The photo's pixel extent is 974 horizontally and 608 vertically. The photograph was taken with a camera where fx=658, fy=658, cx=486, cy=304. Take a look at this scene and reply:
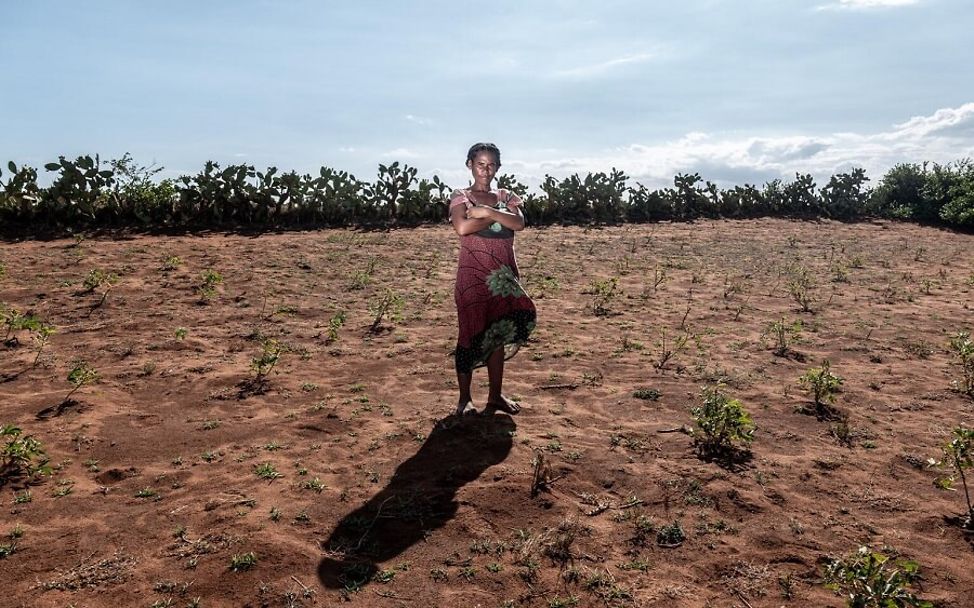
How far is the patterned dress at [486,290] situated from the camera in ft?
16.3

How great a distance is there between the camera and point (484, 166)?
4840 millimetres

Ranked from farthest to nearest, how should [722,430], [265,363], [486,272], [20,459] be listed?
1. [265,363]
2. [486,272]
3. [722,430]
4. [20,459]

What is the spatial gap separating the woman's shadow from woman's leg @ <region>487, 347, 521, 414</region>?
123 millimetres

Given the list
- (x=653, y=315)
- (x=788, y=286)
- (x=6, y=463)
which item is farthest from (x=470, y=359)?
(x=788, y=286)

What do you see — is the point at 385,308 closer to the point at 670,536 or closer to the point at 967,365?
the point at 670,536

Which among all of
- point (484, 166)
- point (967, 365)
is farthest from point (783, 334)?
point (484, 166)

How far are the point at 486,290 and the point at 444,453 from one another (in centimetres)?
124

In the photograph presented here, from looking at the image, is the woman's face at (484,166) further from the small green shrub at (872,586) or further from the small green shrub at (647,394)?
the small green shrub at (872,586)

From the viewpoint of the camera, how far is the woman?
4840mm

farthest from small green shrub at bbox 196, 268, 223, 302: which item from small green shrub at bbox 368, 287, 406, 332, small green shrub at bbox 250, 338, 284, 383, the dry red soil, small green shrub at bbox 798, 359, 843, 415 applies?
small green shrub at bbox 798, 359, 843, 415

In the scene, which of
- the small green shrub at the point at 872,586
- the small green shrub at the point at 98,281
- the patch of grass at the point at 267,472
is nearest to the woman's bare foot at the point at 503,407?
the patch of grass at the point at 267,472

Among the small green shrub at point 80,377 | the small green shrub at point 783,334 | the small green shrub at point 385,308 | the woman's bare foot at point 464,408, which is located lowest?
the woman's bare foot at point 464,408

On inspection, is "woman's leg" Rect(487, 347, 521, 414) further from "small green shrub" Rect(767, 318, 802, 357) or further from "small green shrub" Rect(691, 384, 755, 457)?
"small green shrub" Rect(767, 318, 802, 357)

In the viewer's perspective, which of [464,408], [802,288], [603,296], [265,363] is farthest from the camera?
[802,288]
